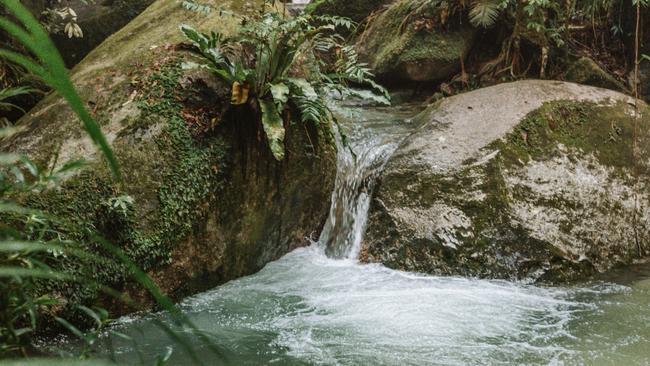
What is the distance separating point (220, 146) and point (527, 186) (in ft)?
9.26

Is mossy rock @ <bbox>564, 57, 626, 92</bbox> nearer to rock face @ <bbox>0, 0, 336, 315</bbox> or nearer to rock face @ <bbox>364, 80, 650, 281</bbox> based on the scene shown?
rock face @ <bbox>364, 80, 650, 281</bbox>

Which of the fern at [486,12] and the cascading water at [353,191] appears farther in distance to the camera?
the fern at [486,12]

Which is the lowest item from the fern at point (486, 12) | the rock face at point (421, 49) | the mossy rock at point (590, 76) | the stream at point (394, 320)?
the stream at point (394, 320)

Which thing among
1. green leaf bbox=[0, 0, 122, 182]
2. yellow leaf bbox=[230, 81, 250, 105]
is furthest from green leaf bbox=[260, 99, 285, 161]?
green leaf bbox=[0, 0, 122, 182]

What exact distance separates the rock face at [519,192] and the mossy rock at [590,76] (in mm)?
1931

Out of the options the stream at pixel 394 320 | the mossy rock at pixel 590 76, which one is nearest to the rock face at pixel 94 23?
the stream at pixel 394 320

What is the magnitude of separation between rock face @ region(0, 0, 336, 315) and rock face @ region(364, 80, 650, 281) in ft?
3.37

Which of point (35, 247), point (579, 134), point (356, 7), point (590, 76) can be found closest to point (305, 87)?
point (579, 134)

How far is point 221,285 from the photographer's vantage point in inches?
177

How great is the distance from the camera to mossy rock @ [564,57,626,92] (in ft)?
24.5

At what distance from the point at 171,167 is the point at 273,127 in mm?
872

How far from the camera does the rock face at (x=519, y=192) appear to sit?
466 cm

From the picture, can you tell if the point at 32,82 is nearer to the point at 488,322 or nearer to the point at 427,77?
the point at 488,322

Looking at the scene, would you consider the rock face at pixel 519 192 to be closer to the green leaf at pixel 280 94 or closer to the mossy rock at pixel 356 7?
the green leaf at pixel 280 94
